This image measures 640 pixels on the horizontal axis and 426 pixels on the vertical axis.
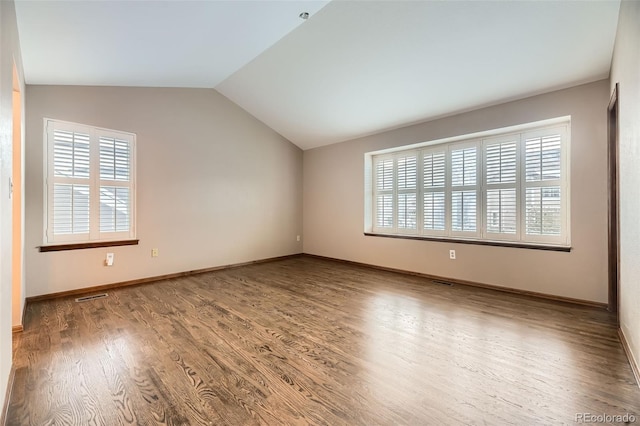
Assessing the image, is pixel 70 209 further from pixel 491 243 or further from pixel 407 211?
pixel 491 243

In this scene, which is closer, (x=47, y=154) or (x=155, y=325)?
(x=155, y=325)

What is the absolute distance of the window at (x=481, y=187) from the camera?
3477mm

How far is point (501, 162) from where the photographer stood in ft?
12.7

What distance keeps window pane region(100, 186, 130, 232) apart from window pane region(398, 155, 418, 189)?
14.1 ft

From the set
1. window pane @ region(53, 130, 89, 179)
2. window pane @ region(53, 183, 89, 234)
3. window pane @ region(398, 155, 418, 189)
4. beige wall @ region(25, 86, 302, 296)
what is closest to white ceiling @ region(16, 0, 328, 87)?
beige wall @ region(25, 86, 302, 296)

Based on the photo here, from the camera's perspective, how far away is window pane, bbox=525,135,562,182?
3451mm

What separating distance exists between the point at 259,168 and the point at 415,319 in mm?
4040

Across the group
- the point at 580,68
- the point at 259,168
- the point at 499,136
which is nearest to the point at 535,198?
the point at 499,136

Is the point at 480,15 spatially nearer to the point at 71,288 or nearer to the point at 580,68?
the point at 580,68

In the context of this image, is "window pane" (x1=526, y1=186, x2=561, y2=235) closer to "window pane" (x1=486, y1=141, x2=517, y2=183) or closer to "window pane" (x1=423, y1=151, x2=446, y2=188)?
"window pane" (x1=486, y1=141, x2=517, y2=183)

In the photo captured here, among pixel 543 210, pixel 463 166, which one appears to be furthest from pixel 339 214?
pixel 543 210

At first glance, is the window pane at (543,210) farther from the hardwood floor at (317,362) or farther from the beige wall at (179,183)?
the beige wall at (179,183)

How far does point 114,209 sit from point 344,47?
146 inches

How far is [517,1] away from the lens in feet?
7.70
